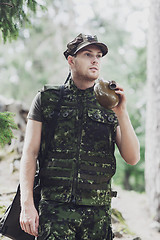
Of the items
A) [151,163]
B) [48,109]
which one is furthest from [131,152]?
[151,163]

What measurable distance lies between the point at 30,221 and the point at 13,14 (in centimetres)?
223

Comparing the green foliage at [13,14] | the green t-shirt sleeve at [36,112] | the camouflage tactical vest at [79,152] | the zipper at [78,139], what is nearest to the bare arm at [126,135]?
the camouflage tactical vest at [79,152]

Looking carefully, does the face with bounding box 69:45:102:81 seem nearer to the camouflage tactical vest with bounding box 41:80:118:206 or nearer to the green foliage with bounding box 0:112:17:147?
the camouflage tactical vest with bounding box 41:80:118:206

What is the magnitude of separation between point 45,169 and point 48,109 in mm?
490

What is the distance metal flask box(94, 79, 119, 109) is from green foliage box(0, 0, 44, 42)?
1558mm

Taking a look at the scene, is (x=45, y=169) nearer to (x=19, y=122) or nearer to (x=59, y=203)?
(x=59, y=203)

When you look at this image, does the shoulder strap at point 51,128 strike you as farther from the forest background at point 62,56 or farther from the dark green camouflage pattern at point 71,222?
the forest background at point 62,56

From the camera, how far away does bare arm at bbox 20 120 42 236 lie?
213cm

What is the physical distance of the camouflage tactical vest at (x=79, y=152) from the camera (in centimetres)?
221

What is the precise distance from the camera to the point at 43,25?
15.6 m

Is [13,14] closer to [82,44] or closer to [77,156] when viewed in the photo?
[82,44]

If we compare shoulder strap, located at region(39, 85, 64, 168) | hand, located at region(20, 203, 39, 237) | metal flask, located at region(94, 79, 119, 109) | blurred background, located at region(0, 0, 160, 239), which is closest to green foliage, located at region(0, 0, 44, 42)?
shoulder strap, located at region(39, 85, 64, 168)

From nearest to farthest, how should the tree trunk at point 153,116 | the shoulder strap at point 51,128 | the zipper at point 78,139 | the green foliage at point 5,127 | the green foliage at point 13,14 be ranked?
the zipper at point 78,139 → the shoulder strap at point 51,128 → the green foliage at point 5,127 → the green foliage at point 13,14 → the tree trunk at point 153,116

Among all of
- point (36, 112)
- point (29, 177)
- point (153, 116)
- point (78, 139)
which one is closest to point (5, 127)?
point (36, 112)
